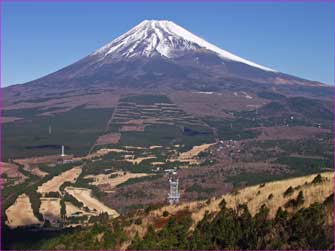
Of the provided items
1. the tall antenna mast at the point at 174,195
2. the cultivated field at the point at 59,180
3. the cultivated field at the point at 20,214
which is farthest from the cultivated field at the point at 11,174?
the tall antenna mast at the point at 174,195

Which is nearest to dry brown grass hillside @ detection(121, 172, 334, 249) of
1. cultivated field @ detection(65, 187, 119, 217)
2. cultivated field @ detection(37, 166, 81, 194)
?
cultivated field @ detection(65, 187, 119, 217)

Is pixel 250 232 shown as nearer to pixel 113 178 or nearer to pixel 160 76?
pixel 113 178

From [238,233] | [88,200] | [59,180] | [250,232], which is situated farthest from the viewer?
[59,180]

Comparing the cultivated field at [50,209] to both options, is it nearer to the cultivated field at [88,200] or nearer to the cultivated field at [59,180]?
the cultivated field at [88,200]

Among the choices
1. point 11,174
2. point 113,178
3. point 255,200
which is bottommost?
point 113,178

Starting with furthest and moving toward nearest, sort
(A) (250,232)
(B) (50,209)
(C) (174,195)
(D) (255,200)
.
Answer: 1. (B) (50,209)
2. (C) (174,195)
3. (D) (255,200)
4. (A) (250,232)

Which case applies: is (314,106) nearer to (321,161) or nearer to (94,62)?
(321,161)

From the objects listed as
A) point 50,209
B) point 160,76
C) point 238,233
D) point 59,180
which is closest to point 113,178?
point 59,180

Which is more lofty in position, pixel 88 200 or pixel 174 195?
pixel 174 195

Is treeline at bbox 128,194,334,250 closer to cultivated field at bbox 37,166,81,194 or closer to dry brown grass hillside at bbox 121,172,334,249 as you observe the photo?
dry brown grass hillside at bbox 121,172,334,249

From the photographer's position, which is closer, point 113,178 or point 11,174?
point 113,178

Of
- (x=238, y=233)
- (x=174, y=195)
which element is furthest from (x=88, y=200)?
(x=238, y=233)

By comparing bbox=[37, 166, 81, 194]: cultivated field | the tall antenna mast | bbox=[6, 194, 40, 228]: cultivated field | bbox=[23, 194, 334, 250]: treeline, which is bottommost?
bbox=[6, 194, 40, 228]: cultivated field
